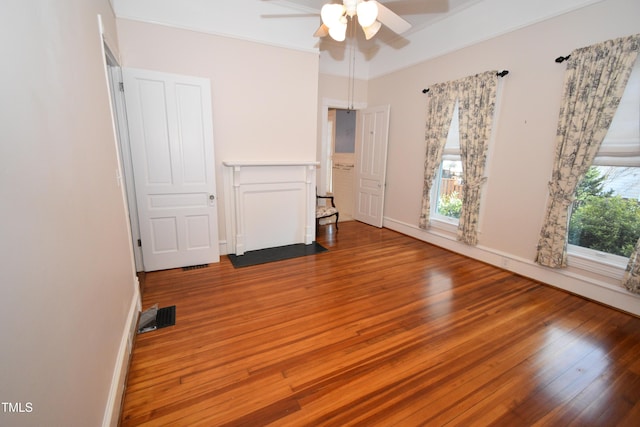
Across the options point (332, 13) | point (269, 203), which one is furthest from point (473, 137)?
point (269, 203)

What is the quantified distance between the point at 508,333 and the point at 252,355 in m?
2.11

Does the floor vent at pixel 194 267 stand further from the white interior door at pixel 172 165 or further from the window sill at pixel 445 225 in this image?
the window sill at pixel 445 225

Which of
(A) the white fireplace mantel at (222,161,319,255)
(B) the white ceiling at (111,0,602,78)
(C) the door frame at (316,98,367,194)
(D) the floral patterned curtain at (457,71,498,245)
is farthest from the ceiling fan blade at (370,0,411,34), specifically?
(C) the door frame at (316,98,367,194)

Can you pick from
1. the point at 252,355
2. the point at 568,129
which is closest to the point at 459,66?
the point at 568,129

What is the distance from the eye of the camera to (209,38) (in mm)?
3332

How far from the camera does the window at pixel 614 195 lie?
8.16ft

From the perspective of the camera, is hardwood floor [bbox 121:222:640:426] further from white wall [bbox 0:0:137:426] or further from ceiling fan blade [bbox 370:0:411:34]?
ceiling fan blade [bbox 370:0:411:34]

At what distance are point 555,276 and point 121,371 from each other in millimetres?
4140

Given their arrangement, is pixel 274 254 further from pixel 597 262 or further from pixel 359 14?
pixel 597 262

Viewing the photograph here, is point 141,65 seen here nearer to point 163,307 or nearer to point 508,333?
point 163,307

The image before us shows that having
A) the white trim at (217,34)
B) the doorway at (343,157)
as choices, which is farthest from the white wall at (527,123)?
the doorway at (343,157)

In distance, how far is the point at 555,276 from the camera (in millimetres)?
3111

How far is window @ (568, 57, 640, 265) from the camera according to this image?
2.49 m

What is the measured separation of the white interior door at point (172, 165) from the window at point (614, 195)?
13.6 ft
